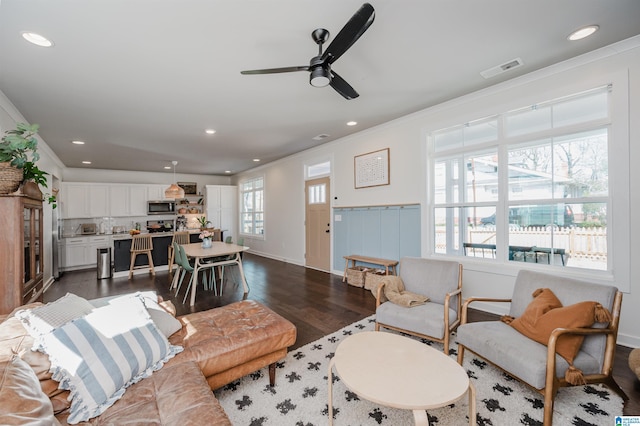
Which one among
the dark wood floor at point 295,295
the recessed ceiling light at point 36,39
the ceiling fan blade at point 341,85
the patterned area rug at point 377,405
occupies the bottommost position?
the patterned area rug at point 377,405

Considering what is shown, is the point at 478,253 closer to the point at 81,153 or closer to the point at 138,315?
the point at 138,315

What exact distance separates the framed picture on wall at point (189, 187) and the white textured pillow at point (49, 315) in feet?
26.8

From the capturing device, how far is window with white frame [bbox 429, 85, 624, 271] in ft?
8.95

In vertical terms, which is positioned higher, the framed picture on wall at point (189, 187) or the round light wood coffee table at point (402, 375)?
the framed picture on wall at point (189, 187)

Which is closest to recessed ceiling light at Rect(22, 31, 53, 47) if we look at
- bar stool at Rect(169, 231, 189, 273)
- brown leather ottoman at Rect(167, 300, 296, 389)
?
brown leather ottoman at Rect(167, 300, 296, 389)

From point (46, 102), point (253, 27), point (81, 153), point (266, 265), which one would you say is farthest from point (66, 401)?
point (81, 153)

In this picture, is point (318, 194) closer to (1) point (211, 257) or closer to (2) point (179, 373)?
(1) point (211, 257)

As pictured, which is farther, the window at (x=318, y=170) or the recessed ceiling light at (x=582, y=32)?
the window at (x=318, y=170)

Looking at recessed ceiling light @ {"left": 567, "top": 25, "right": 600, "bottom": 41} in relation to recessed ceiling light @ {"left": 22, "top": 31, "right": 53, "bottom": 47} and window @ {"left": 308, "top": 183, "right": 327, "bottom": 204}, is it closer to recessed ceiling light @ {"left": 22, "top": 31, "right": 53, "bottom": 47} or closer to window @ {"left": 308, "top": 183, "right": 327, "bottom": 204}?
window @ {"left": 308, "top": 183, "right": 327, "bottom": 204}

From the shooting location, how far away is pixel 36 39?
2.16 m

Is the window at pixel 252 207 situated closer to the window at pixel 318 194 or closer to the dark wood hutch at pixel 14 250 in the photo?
the window at pixel 318 194

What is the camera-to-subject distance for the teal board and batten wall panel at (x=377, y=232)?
4.23 metres

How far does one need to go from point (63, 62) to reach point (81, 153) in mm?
4567

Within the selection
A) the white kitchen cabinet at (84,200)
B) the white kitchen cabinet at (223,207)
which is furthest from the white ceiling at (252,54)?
the white kitchen cabinet at (223,207)
